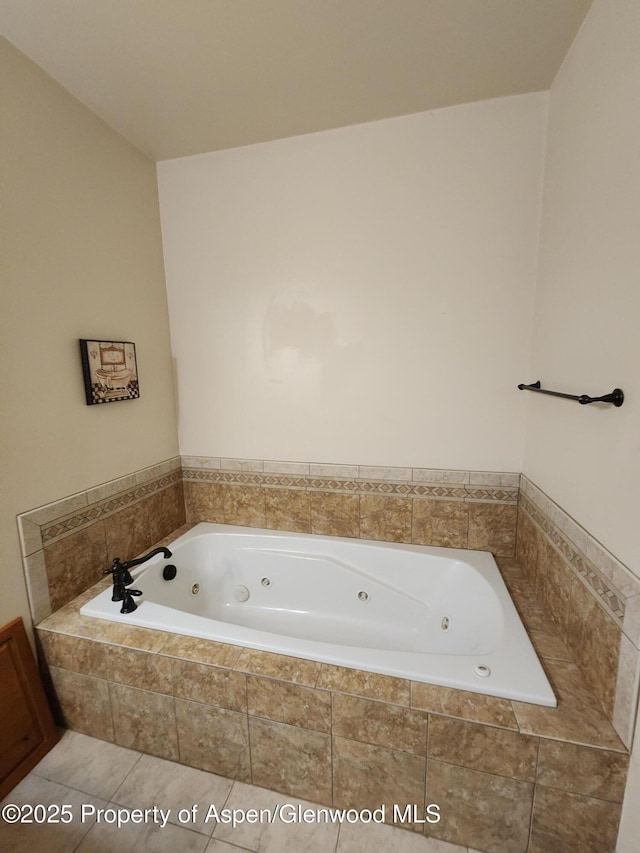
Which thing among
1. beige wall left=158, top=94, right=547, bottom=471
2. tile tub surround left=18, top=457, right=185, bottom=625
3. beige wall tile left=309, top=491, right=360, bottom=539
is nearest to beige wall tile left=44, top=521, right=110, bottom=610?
tile tub surround left=18, top=457, right=185, bottom=625

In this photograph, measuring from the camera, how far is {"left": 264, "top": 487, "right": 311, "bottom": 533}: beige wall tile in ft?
6.63

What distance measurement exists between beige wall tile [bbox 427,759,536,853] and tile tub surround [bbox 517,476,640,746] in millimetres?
349

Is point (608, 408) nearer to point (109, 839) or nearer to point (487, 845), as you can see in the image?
point (487, 845)

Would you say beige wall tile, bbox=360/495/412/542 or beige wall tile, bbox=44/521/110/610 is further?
beige wall tile, bbox=360/495/412/542

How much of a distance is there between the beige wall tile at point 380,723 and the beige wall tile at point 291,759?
10cm

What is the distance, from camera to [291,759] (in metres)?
1.14

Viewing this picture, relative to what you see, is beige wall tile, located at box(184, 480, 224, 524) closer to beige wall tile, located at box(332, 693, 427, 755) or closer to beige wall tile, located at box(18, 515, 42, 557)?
beige wall tile, located at box(18, 515, 42, 557)

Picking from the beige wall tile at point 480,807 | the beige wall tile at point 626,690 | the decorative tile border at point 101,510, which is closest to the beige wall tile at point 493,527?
the beige wall tile at point 626,690

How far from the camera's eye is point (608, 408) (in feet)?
3.32

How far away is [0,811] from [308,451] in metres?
1.75

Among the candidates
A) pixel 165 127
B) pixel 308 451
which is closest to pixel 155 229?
pixel 165 127

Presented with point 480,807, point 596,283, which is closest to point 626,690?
point 480,807

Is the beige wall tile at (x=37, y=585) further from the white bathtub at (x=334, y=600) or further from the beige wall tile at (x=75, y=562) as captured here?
the white bathtub at (x=334, y=600)

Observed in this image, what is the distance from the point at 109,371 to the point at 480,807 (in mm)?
2125
